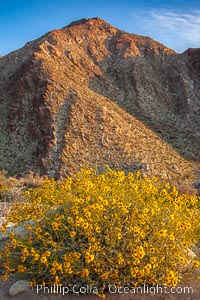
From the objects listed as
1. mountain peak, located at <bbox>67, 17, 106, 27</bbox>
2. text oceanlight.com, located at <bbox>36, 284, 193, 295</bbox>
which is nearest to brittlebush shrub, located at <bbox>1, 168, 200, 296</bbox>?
text oceanlight.com, located at <bbox>36, 284, 193, 295</bbox>

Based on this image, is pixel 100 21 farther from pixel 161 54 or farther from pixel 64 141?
pixel 64 141

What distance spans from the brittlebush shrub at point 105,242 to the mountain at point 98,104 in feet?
52.7

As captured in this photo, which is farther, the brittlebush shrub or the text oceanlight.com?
the text oceanlight.com

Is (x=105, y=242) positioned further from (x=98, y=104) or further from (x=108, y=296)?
(x=98, y=104)

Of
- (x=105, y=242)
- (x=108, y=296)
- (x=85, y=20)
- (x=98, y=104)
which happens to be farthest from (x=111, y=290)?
(x=85, y=20)

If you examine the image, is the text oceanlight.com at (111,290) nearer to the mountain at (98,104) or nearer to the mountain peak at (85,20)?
the mountain at (98,104)

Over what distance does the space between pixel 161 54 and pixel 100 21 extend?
6621 mm

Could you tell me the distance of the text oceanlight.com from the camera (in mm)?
5004

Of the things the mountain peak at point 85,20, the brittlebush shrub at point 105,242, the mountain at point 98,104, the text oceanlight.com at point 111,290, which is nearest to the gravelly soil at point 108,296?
the text oceanlight.com at point 111,290

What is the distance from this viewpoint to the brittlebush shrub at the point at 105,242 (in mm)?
4809

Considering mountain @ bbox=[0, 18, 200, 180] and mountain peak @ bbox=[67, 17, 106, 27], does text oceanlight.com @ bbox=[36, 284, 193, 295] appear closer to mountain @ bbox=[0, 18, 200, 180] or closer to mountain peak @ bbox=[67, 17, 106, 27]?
mountain @ bbox=[0, 18, 200, 180]

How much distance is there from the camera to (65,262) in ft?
15.6

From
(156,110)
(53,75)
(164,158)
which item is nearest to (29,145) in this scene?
(53,75)

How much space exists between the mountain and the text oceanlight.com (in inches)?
652
